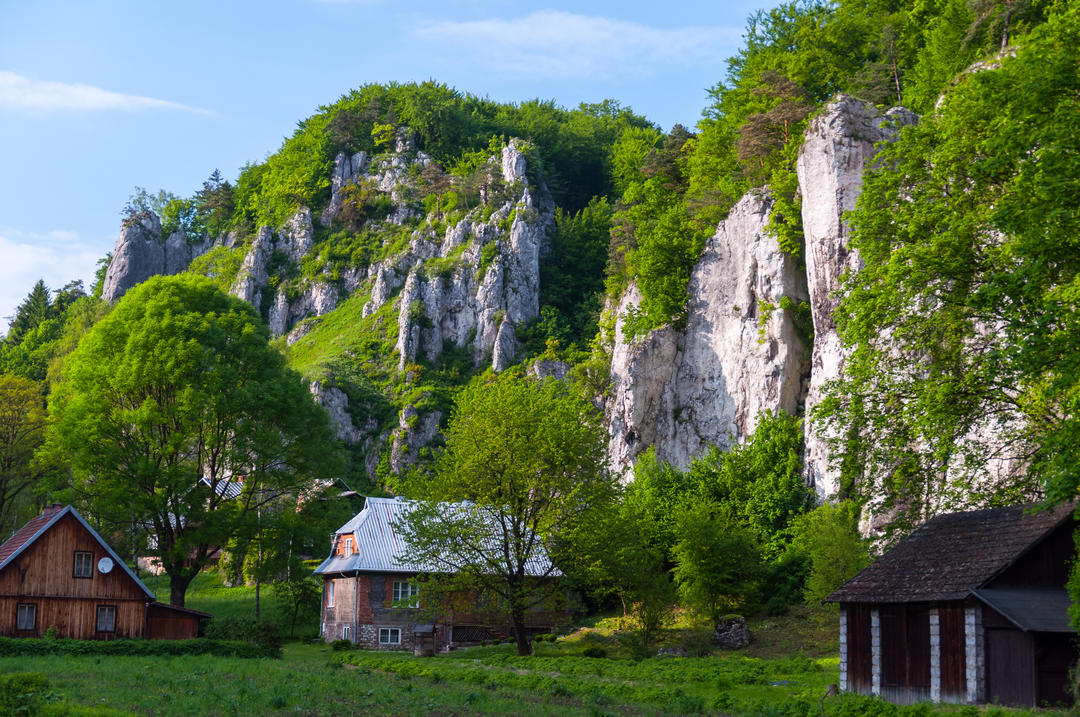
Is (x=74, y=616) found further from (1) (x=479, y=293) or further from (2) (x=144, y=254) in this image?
(2) (x=144, y=254)

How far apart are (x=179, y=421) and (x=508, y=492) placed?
15.2 metres

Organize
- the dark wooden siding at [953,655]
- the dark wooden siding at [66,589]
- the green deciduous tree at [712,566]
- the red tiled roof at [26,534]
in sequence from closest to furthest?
the dark wooden siding at [953,655], the dark wooden siding at [66,589], the red tiled roof at [26,534], the green deciduous tree at [712,566]

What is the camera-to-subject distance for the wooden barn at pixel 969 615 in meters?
19.6

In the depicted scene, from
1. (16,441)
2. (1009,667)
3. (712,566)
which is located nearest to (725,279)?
(712,566)

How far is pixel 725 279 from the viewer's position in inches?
2277

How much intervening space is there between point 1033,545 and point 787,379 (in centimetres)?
3168

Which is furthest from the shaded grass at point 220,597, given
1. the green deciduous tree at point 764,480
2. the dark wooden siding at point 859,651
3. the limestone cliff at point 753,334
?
the dark wooden siding at point 859,651

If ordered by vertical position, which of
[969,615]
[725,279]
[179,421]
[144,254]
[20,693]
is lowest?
[20,693]

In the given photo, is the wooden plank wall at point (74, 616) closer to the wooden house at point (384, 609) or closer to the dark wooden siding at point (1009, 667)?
the wooden house at point (384, 609)

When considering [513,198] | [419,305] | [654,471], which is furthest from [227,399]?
[513,198]

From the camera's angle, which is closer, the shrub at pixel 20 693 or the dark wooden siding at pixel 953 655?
the shrub at pixel 20 693

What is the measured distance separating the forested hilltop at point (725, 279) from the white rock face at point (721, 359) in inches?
7.7

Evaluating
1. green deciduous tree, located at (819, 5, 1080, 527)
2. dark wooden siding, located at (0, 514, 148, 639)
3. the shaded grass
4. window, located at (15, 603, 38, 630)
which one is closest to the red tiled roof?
dark wooden siding, located at (0, 514, 148, 639)

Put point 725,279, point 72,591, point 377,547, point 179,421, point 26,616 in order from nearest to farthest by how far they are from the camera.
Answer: point 26,616 → point 72,591 → point 179,421 → point 377,547 → point 725,279
